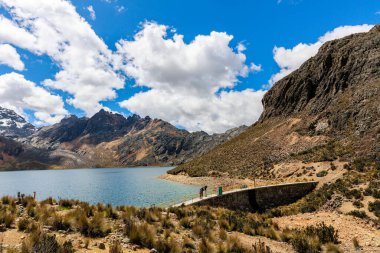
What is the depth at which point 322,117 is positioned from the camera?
241 feet

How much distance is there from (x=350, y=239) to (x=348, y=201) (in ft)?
43.7

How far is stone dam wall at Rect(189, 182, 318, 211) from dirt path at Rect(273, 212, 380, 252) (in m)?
8.39

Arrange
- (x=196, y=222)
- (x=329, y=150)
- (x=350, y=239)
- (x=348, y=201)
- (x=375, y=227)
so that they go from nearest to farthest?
(x=196, y=222) < (x=350, y=239) < (x=375, y=227) < (x=348, y=201) < (x=329, y=150)

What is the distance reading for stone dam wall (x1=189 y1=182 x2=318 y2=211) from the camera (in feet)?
114

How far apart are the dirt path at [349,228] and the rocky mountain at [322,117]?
71.9ft

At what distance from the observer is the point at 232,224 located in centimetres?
1875

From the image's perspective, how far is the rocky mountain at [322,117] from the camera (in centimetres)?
5500

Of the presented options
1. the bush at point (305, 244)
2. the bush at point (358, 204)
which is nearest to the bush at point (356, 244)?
the bush at point (305, 244)

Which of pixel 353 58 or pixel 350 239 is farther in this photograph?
pixel 353 58

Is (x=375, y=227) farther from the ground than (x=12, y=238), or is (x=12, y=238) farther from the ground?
(x=12, y=238)

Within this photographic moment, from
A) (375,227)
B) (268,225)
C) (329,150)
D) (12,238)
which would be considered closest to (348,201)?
(375,227)

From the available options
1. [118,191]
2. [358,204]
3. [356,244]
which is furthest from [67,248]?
[118,191]

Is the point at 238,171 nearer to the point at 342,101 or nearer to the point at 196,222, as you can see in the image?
the point at 342,101

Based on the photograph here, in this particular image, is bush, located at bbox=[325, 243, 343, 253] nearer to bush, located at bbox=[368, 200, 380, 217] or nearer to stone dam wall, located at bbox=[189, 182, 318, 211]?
bush, located at bbox=[368, 200, 380, 217]
